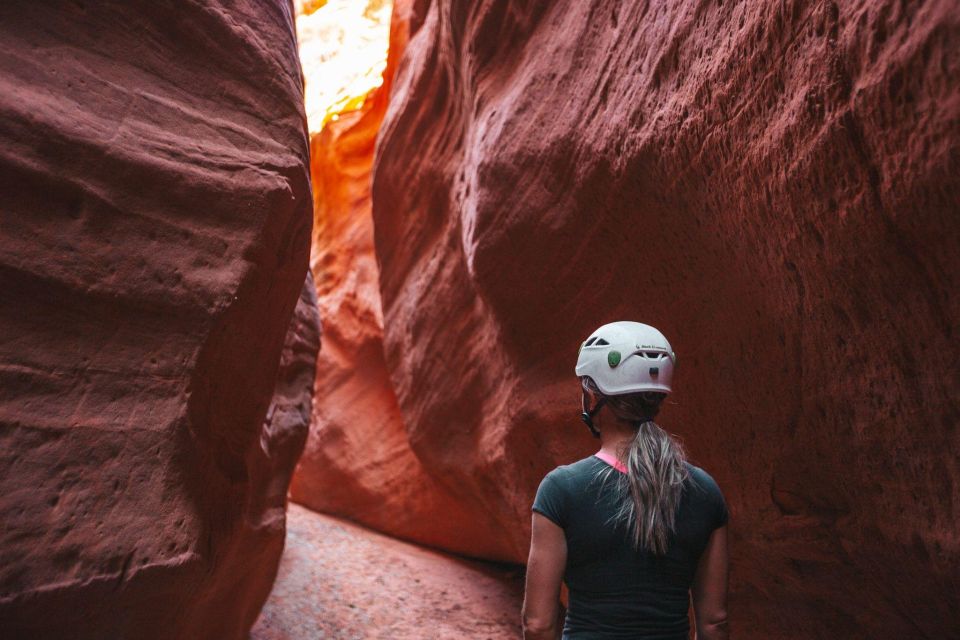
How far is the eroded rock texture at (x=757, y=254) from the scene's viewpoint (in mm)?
2598

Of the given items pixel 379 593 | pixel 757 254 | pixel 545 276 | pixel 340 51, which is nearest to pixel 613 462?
pixel 757 254

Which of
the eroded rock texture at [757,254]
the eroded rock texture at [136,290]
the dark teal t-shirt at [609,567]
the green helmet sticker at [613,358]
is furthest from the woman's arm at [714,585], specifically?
the eroded rock texture at [136,290]

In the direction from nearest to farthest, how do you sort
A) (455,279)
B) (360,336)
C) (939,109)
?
(939,109), (455,279), (360,336)

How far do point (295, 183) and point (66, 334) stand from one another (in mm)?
1492

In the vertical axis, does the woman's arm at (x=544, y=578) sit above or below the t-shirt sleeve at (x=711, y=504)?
below

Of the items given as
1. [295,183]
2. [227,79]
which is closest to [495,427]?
[295,183]

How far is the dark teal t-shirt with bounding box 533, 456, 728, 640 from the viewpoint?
2268 mm

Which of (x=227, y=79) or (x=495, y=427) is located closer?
(x=227, y=79)

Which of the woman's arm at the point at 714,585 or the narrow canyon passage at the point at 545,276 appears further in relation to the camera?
the narrow canyon passage at the point at 545,276

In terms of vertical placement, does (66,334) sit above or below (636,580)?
above

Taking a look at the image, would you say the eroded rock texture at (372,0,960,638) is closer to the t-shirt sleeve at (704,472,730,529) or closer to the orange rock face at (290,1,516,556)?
the t-shirt sleeve at (704,472,730,529)

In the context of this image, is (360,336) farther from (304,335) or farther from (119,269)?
(119,269)

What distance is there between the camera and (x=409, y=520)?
30.7 ft

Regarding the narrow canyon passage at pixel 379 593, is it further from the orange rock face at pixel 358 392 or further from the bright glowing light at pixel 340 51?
the bright glowing light at pixel 340 51
